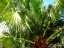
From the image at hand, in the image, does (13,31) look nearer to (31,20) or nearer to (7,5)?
(31,20)

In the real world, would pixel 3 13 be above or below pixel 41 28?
above

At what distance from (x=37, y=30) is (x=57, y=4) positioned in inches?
68.2

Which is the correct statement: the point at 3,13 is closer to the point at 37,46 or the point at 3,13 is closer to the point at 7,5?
the point at 7,5

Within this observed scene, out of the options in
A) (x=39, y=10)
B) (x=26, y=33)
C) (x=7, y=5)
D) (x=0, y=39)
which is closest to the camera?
(x=7, y=5)

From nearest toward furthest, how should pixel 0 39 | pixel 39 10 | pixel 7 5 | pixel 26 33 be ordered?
pixel 7 5, pixel 0 39, pixel 39 10, pixel 26 33

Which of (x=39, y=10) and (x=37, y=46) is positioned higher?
(x=39, y=10)

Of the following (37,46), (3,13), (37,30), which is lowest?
(37,46)

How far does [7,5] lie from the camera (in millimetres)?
7941

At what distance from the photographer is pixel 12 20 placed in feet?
27.0

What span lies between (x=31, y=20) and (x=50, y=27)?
113 centimetres

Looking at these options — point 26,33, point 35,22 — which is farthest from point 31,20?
point 26,33

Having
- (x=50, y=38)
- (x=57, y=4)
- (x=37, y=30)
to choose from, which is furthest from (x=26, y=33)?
(x=57, y=4)

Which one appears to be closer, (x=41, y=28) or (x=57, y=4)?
(x=57, y=4)

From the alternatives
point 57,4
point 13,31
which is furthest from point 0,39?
point 57,4
